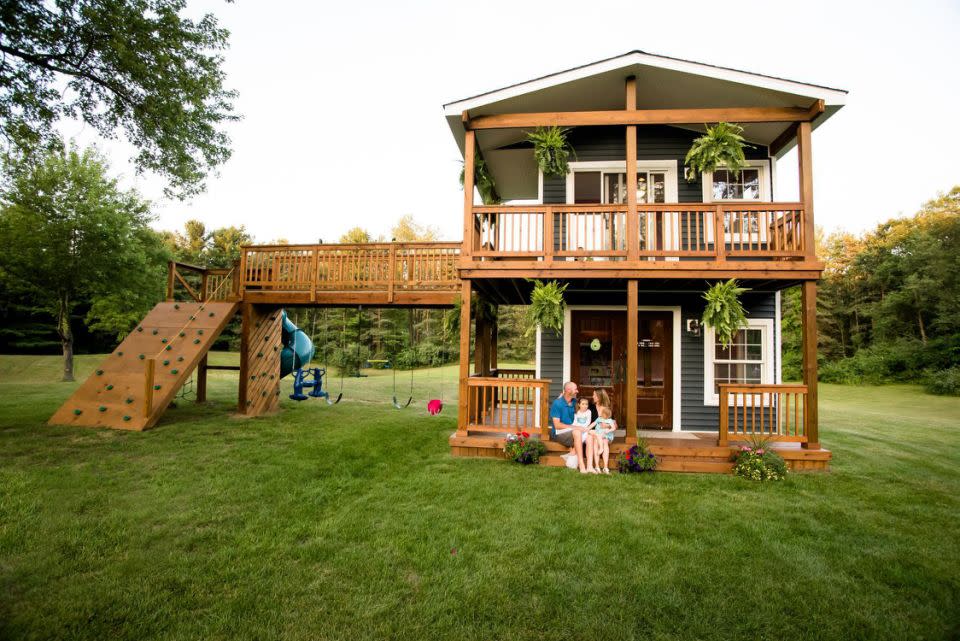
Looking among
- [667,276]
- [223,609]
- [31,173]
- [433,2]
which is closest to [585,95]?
[667,276]

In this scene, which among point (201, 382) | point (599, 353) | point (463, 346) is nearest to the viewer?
point (463, 346)

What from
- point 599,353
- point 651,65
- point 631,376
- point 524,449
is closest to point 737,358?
point 599,353

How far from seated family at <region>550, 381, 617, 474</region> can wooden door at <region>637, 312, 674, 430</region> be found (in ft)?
7.67

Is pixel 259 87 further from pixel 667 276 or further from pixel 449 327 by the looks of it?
pixel 667 276

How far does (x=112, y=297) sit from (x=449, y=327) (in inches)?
767

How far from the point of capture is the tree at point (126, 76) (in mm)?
8914

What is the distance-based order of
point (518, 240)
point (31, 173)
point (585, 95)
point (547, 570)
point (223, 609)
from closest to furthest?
point (223, 609) < point (547, 570) < point (518, 240) < point (585, 95) < point (31, 173)

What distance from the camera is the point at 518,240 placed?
8.10m

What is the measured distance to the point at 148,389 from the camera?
906cm

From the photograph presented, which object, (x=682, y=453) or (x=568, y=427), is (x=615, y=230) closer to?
(x=568, y=427)

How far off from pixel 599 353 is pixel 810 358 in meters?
3.60

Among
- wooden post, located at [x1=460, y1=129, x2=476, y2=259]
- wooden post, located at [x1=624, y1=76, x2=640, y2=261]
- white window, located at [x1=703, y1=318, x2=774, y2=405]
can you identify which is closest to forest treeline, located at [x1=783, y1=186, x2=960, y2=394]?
white window, located at [x1=703, y1=318, x2=774, y2=405]

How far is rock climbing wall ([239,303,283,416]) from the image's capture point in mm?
11344

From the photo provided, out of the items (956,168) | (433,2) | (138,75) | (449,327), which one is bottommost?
(449,327)
